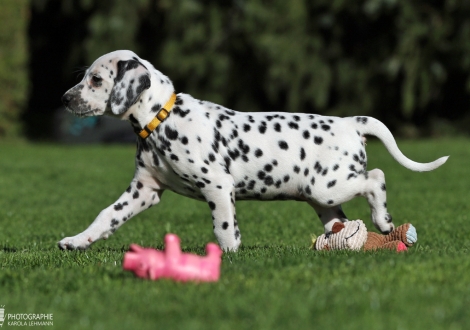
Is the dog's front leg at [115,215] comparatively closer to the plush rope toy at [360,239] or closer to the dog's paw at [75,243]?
the dog's paw at [75,243]

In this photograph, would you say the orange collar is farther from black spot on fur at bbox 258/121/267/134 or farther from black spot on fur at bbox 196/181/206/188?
black spot on fur at bbox 258/121/267/134

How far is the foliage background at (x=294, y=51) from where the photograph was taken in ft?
69.9

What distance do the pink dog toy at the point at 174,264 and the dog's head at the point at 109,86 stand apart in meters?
1.95

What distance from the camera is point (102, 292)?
4.76m

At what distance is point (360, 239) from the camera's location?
6551 mm

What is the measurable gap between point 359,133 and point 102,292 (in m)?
3.08

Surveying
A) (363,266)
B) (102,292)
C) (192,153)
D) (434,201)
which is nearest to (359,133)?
(192,153)

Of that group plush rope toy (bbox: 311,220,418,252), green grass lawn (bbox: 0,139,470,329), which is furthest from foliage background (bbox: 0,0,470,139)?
plush rope toy (bbox: 311,220,418,252)

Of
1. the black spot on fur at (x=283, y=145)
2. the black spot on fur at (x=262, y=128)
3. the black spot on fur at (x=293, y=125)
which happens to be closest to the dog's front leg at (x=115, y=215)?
the black spot on fur at (x=262, y=128)

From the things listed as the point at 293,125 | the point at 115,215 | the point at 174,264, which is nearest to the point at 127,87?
the point at 115,215

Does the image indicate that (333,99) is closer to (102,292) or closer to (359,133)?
(359,133)

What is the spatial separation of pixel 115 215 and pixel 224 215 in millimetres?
976

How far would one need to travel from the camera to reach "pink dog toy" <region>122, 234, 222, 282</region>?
4.91 meters

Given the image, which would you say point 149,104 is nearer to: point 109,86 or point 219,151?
point 109,86
